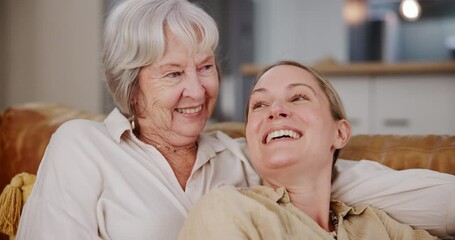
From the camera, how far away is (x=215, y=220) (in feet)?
3.55

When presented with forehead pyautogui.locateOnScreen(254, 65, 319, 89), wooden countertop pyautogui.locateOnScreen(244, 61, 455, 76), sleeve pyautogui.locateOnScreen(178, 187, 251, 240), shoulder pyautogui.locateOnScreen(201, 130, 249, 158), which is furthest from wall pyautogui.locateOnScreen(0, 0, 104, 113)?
sleeve pyautogui.locateOnScreen(178, 187, 251, 240)

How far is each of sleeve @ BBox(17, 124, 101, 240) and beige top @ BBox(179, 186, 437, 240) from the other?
29cm

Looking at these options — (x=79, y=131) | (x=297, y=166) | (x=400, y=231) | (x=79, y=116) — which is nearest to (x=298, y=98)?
(x=297, y=166)

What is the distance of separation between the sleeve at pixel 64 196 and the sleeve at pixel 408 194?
60cm

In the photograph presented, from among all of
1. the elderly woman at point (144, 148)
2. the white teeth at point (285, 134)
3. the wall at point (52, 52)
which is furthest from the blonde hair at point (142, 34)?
the wall at point (52, 52)

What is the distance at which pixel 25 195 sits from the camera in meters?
1.52

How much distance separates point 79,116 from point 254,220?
100 centimetres

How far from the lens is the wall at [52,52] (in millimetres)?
3621

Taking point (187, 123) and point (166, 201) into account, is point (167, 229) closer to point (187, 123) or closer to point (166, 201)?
point (166, 201)

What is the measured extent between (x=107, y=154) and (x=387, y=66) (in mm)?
2333

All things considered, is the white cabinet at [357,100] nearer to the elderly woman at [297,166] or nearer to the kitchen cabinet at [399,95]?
the kitchen cabinet at [399,95]

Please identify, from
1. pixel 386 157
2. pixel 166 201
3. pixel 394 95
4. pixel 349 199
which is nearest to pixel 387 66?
pixel 394 95

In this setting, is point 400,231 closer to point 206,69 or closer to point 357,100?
point 206,69

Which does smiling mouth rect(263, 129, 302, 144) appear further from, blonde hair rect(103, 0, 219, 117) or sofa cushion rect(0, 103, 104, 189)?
sofa cushion rect(0, 103, 104, 189)
